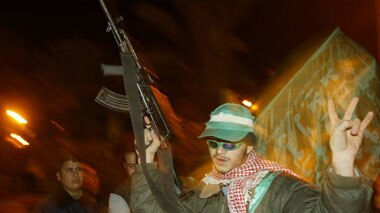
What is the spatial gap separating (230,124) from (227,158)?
0.21m

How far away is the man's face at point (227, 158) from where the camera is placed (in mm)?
2939

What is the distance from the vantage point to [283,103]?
369 cm

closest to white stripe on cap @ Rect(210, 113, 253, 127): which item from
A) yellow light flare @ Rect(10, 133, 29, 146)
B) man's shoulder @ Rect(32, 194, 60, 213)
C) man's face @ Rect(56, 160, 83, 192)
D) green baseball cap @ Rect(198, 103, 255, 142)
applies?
green baseball cap @ Rect(198, 103, 255, 142)

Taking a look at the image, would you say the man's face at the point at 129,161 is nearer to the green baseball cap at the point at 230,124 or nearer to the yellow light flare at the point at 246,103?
the green baseball cap at the point at 230,124

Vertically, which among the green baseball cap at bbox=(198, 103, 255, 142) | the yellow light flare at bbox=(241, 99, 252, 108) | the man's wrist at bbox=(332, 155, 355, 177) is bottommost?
the green baseball cap at bbox=(198, 103, 255, 142)

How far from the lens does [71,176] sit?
15.7 ft

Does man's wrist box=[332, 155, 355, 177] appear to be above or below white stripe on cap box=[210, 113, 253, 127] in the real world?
above

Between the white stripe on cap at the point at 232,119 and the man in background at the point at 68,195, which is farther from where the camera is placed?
the man in background at the point at 68,195

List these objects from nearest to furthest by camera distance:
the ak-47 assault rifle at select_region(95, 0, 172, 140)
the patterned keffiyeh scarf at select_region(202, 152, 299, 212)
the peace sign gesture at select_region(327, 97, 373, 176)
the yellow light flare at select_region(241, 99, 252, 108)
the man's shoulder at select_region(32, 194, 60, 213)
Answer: the peace sign gesture at select_region(327, 97, 373, 176), the patterned keffiyeh scarf at select_region(202, 152, 299, 212), the ak-47 assault rifle at select_region(95, 0, 172, 140), the man's shoulder at select_region(32, 194, 60, 213), the yellow light flare at select_region(241, 99, 252, 108)

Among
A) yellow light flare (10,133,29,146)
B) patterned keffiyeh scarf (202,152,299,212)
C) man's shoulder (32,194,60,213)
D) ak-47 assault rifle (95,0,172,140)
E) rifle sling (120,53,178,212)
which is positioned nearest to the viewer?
patterned keffiyeh scarf (202,152,299,212)

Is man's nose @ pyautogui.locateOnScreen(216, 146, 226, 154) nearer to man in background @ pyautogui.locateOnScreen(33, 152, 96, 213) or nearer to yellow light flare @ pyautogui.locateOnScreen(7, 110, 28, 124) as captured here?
man in background @ pyautogui.locateOnScreen(33, 152, 96, 213)

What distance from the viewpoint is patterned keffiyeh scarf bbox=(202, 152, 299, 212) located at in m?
2.75

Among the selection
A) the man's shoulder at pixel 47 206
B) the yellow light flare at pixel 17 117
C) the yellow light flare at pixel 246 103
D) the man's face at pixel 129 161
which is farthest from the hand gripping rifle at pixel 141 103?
the yellow light flare at pixel 17 117

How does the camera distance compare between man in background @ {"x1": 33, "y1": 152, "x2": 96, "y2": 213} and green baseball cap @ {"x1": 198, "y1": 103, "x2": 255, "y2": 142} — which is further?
man in background @ {"x1": 33, "y1": 152, "x2": 96, "y2": 213}
